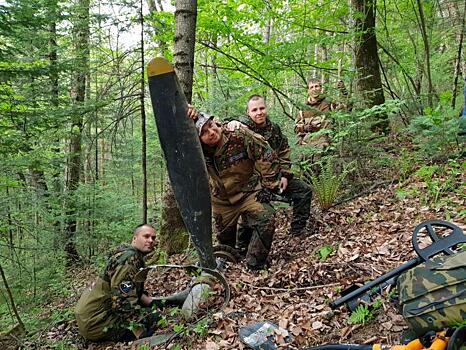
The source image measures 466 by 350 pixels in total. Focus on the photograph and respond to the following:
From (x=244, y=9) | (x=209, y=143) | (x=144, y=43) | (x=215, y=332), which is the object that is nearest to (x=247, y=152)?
(x=209, y=143)

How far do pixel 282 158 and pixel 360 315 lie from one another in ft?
9.34

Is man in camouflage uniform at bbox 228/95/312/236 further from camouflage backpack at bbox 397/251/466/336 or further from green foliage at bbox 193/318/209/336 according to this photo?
camouflage backpack at bbox 397/251/466/336

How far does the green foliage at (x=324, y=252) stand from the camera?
4608mm

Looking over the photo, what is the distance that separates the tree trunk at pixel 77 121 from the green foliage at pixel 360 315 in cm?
673

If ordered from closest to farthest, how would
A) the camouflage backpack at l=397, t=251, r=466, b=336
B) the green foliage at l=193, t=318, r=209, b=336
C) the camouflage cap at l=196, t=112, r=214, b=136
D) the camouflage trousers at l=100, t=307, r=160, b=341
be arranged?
the camouflage backpack at l=397, t=251, r=466, b=336, the green foliage at l=193, t=318, r=209, b=336, the camouflage cap at l=196, t=112, r=214, b=136, the camouflage trousers at l=100, t=307, r=160, b=341

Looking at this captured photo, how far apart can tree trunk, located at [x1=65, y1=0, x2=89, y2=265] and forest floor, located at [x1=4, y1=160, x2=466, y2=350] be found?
3.81 m

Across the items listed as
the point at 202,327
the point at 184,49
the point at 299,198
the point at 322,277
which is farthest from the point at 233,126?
the point at 202,327

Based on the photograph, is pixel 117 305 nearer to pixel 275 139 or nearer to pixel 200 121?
pixel 200 121

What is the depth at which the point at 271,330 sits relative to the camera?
3328 millimetres

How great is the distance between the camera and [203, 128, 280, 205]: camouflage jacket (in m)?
4.82

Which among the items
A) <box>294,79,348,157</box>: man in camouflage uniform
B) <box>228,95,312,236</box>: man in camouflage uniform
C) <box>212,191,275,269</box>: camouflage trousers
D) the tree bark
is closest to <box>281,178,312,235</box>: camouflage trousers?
<box>228,95,312,236</box>: man in camouflage uniform

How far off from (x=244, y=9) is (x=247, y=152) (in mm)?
5031

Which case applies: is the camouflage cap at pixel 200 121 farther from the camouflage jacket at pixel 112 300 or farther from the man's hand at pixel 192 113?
the camouflage jacket at pixel 112 300

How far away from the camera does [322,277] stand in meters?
4.15
